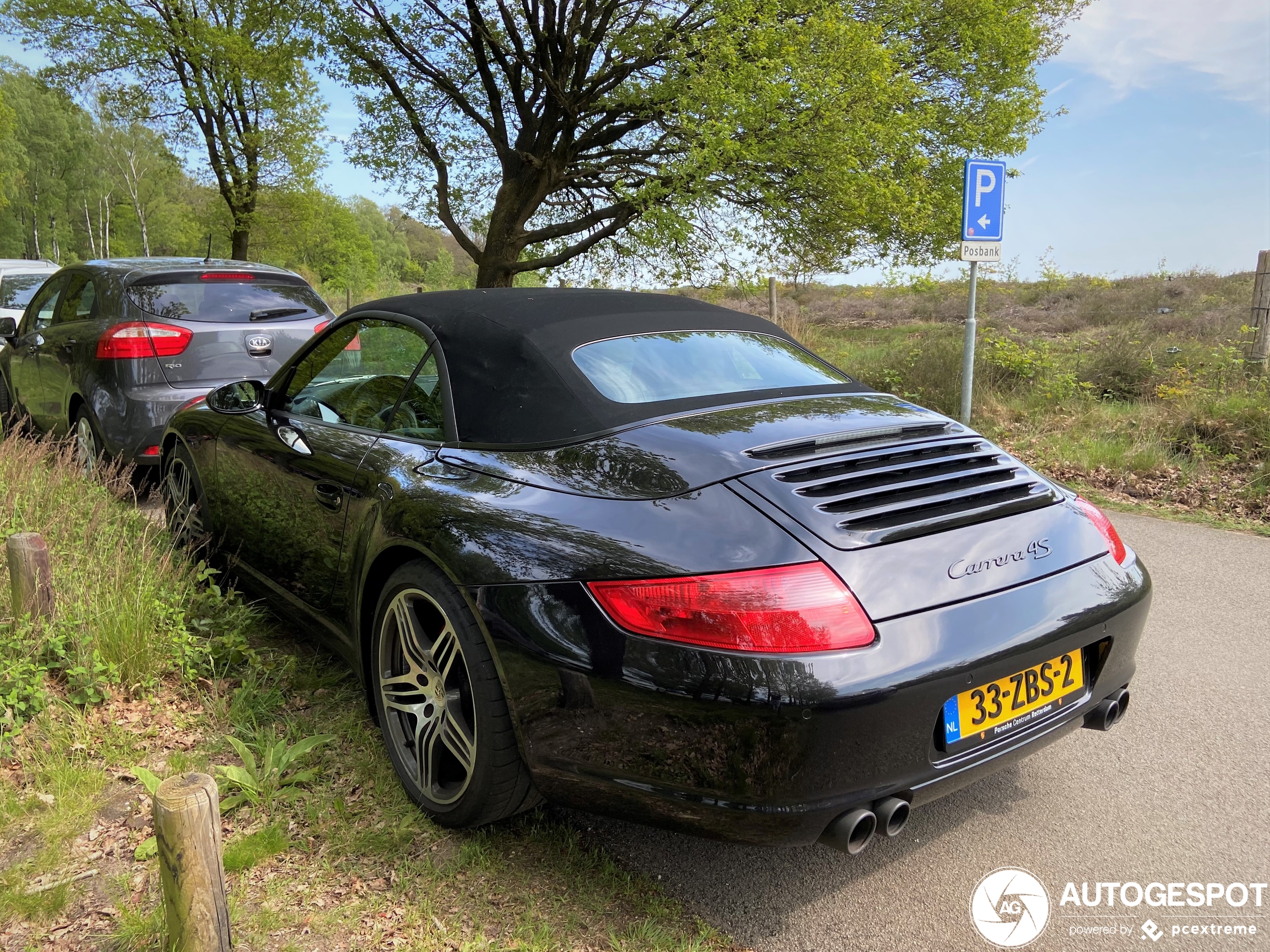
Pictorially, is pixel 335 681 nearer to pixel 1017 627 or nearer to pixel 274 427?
pixel 274 427

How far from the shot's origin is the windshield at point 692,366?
2771mm

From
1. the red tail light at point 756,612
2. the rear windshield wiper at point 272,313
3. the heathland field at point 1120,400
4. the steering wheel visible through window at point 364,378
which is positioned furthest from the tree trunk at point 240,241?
the red tail light at point 756,612

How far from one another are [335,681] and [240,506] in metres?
0.96

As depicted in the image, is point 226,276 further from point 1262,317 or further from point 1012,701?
point 1262,317

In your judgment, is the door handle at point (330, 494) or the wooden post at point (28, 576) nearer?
the door handle at point (330, 494)

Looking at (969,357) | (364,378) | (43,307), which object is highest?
(43,307)

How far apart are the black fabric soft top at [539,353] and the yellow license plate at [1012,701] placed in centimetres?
112

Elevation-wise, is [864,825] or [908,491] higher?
[908,491]

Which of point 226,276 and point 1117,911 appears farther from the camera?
point 226,276

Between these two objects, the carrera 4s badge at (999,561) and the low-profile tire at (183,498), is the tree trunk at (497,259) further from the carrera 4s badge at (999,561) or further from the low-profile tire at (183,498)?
the carrera 4s badge at (999,561)

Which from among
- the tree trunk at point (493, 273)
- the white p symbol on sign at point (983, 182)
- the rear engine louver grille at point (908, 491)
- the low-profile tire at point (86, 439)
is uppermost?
the white p symbol on sign at point (983, 182)

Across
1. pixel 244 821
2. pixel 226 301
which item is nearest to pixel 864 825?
pixel 244 821

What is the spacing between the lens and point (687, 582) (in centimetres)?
196

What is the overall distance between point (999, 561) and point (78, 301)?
7.07m
